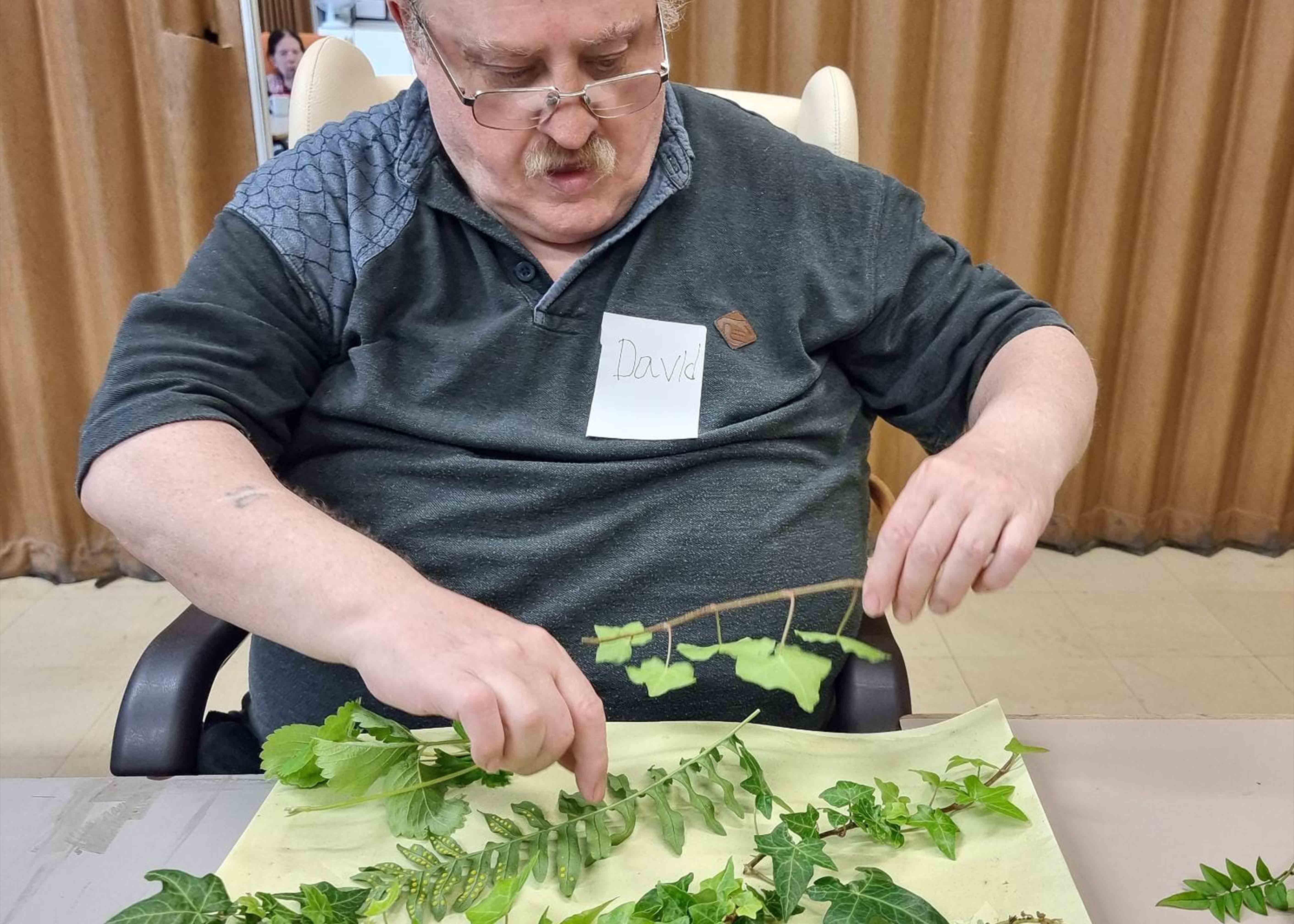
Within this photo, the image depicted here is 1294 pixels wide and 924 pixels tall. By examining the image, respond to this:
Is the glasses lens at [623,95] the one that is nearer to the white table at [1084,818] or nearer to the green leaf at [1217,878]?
the white table at [1084,818]

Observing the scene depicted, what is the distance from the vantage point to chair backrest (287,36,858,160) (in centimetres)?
138

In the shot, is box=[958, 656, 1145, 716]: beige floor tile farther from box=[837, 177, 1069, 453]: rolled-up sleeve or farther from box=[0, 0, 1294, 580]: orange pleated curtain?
box=[837, 177, 1069, 453]: rolled-up sleeve

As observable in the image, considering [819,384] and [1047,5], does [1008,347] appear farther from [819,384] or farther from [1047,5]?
[1047,5]

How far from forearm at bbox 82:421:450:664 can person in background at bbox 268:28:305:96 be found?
1.65m

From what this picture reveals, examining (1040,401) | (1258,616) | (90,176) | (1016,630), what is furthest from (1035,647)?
(90,176)

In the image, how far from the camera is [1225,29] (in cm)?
242

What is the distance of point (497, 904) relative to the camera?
659 millimetres

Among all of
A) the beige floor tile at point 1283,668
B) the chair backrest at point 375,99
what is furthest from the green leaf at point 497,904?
the beige floor tile at point 1283,668

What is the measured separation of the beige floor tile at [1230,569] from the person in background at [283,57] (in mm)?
2522

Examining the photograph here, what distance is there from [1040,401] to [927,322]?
25 cm

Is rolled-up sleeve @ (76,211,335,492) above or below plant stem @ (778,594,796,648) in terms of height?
above

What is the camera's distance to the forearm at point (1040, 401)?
97 centimetres

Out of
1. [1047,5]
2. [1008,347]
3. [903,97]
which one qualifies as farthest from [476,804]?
[1047,5]

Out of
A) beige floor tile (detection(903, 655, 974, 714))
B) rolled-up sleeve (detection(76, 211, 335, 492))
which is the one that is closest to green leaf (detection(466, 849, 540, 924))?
rolled-up sleeve (detection(76, 211, 335, 492))
